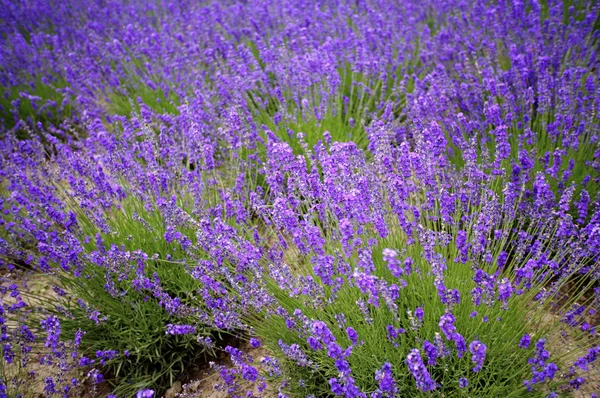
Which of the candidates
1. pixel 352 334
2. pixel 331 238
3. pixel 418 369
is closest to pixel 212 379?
pixel 331 238

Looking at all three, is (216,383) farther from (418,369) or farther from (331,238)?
(418,369)

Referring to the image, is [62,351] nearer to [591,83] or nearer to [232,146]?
[232,146]

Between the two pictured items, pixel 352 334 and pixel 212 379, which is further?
pixel 212 379

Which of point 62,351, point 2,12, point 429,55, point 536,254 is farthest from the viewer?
point 2,12

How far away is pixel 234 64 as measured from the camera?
4.11 meters

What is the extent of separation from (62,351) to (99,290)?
41cm

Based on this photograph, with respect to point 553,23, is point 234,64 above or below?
below

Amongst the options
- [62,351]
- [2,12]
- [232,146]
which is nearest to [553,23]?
[232,146]

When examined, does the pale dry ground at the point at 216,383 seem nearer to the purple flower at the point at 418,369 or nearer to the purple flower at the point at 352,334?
the purple flower at the point at 352,334

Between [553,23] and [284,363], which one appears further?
[553,23]

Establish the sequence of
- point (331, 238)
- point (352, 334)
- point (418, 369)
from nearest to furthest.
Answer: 1. point (418, 369)
2. point (352, 334)
3. point (331, 238)

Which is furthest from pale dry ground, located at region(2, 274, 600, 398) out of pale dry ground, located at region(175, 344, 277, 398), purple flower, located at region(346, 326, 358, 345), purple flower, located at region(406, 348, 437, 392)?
purple flower, located at region(406, 348, 437, 392)

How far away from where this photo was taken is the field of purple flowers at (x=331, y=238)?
1890 mm

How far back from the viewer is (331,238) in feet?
7.89
